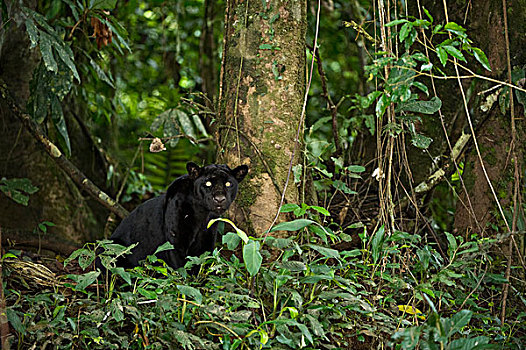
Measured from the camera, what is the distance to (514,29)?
385 cm

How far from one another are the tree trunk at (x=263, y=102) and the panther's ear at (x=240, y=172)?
9 cm

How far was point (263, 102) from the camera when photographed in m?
3.12

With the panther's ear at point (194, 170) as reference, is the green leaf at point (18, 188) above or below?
below

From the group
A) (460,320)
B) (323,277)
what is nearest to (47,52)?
(323,277)

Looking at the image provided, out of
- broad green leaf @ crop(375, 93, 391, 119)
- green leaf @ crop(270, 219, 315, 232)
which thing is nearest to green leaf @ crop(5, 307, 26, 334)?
green leaf @ crop(270, 219, 315, 232)

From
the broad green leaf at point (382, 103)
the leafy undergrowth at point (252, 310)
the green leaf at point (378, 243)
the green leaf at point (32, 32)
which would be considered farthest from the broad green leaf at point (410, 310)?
the green leaf at point (32, 32)

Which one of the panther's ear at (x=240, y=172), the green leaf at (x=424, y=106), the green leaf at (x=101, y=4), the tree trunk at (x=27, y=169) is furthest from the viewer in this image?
the tree trunk at (x=27, y=169)

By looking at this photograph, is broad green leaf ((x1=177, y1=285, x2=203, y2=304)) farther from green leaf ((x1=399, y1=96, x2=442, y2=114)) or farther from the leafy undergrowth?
green leaf ((x1=399, y1=96, x2=442, y2=114))

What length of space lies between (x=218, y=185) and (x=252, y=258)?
100cm

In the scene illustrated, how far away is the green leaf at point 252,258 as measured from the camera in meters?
2.11

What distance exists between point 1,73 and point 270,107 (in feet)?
9.56

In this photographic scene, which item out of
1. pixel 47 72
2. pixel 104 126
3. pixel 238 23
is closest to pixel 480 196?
pixel 238 23

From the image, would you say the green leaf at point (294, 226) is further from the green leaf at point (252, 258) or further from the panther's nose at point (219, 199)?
the panther's nose at point (219, 199)

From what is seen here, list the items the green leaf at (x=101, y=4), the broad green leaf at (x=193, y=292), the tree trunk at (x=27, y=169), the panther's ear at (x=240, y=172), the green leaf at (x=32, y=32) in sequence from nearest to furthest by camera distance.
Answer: the broad green leaf at (x=193, y=292) → the panther's ear at (x=240, y=172) → the green leaf at (x=32, y=32) → the green leaf at (x=101, y=4) → the tree trunk at (x=27, y=169)
